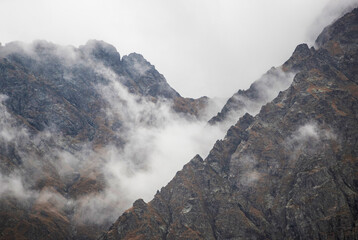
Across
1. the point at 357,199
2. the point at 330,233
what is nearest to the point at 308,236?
the point at 330,233

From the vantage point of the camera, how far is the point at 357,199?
200 meters

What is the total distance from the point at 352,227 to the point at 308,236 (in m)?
22.4

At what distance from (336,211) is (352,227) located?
11.1 metres

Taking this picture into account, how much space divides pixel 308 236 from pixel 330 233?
1166 cm

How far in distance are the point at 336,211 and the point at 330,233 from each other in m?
12.1

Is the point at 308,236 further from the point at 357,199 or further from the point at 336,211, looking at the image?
the point at 357,199

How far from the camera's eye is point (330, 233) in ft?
628

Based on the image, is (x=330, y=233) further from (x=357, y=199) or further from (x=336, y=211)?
(x=357, y=199)

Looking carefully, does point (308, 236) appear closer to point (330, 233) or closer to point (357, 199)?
point (330, 233)

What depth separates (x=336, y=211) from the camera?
7717 inches

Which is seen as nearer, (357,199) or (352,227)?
(352,227)

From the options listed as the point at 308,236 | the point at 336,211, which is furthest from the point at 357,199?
the point at 308,236

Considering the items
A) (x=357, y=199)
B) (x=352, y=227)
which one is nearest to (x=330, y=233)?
(x=352, y=227)
